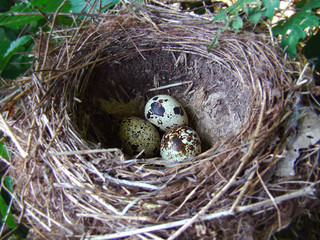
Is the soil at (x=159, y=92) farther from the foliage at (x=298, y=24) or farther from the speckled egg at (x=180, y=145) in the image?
the foliage at (x=298, y=24)

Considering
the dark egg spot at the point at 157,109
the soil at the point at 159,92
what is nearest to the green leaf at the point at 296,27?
the soil at the point at 159,92

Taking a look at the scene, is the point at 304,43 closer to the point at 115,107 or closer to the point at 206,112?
the point at 206,112

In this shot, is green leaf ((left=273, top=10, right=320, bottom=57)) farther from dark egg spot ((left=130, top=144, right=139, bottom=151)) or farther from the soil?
dark egg spot ((left=130, top=144, right=139, bottom=151))

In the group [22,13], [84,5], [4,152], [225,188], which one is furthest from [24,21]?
[225,188]

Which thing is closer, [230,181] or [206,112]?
[230,181]

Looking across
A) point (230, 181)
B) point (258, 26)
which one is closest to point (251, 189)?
point (230, 181)

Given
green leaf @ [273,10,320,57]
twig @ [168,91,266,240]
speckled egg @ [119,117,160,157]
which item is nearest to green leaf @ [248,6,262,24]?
green leaf @ [273,10,320,57]
